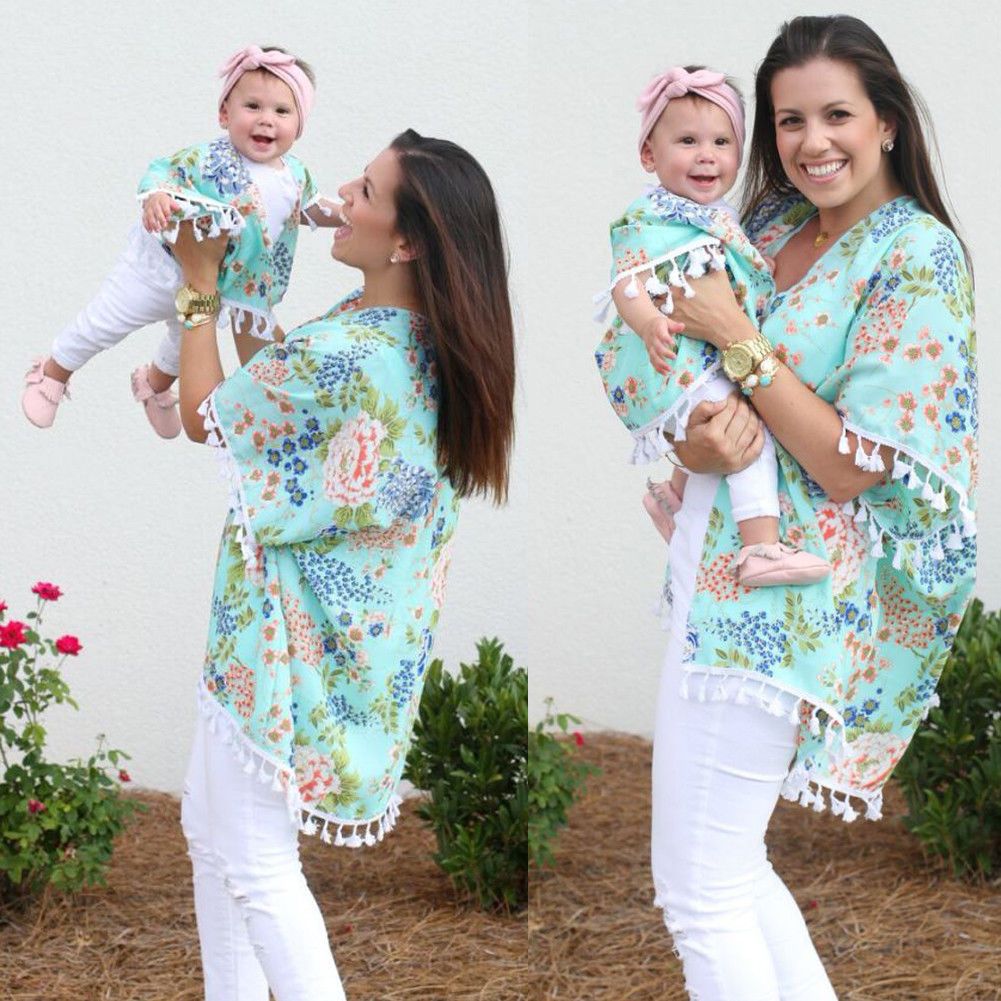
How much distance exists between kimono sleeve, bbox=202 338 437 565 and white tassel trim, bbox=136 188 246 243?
0.26 metres

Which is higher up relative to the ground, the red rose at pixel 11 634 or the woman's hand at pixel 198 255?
the woman's hand at pixel 198 255

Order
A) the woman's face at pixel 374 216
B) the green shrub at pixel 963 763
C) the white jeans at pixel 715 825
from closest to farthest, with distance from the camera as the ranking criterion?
the white jeans at pixel 715 825
the woman's face at pixel 374 216
the green shrub at pixel 963 763

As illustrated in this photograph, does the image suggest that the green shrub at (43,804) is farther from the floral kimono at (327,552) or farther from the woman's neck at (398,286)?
the woman's neck at (398,286)

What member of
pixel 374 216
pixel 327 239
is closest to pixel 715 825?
pixel 374 216

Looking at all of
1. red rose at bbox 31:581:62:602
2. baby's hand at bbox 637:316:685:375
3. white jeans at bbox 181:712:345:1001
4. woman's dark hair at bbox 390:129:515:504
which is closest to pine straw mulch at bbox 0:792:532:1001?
red rose at bbox 31:581:62:602

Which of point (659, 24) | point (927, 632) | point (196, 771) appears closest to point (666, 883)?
point (927, 632)

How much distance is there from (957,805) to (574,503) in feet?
5.21

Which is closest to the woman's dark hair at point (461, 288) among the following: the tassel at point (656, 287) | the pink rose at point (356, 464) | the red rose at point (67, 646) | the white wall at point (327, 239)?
the pink rose at point (356, 464)

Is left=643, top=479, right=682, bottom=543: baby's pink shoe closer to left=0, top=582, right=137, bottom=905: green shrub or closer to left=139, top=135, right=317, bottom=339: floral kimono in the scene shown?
left=139, top=135, right=317, bottom=339: floral kimono

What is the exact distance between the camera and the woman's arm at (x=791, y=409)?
7.46 ft

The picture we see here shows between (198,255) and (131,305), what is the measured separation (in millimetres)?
236

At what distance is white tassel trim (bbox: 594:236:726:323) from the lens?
2328 millimetres

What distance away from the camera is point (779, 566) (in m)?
2.30

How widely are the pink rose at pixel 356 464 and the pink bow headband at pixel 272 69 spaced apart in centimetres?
64
